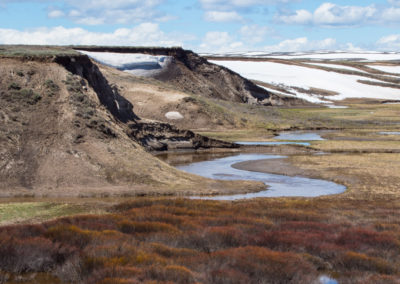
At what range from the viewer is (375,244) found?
1339 cm

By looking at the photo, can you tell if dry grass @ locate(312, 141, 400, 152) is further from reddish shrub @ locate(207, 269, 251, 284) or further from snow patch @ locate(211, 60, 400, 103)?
snow patch @ locate(211, 60, 400, 103)

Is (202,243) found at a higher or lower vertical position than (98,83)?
lower

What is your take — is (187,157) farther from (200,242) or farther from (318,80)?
(318,80)

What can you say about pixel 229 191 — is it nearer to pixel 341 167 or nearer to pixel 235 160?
pixel 341 167

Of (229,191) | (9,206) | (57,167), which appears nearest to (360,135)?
(229,191)

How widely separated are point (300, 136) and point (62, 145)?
39.9 m

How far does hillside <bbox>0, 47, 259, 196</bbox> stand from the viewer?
26312 mm

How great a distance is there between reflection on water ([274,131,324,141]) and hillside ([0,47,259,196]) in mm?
30608

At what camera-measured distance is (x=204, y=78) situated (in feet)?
338

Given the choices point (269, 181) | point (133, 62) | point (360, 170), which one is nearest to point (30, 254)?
point (269, 181)

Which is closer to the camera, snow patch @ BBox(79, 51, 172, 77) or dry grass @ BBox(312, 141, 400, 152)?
dry grass @ BBox(312, 141, 400, 152)

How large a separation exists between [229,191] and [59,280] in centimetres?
1893

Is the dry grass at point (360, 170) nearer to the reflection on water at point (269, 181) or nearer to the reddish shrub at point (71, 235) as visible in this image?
the reflection on water at point (269, 181)

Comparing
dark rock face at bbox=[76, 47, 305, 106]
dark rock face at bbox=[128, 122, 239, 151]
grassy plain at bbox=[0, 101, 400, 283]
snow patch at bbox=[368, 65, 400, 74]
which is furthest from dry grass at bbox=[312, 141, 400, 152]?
snow patch at bbox=[368, 65, 400, 74]
